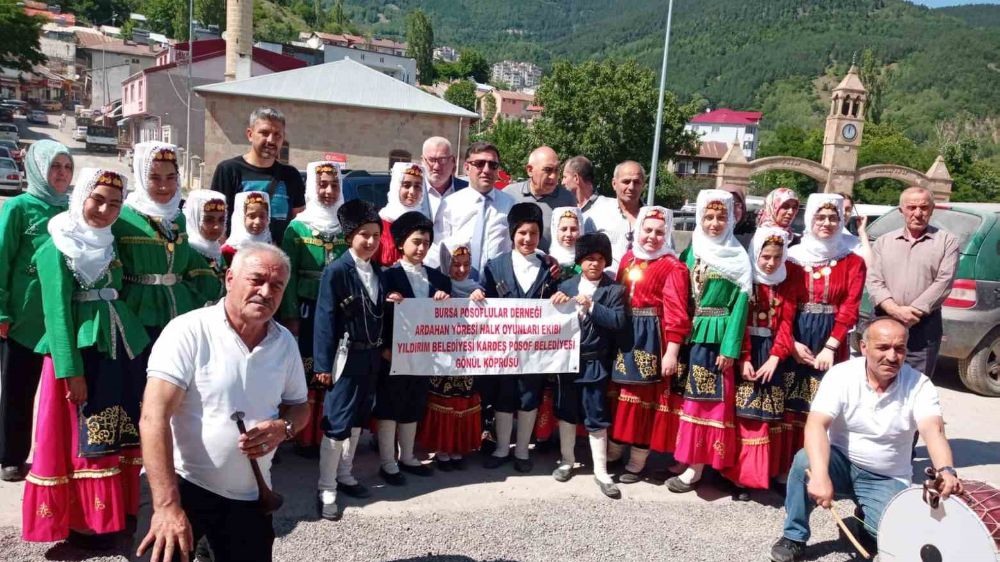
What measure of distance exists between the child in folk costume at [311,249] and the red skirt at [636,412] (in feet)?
6.91

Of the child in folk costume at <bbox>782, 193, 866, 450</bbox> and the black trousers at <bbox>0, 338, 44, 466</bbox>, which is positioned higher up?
the child in folk costume at <bbox>782, 193, 866, 450</bbox>

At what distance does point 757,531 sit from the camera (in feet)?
15.0

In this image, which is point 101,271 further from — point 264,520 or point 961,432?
point 961,432

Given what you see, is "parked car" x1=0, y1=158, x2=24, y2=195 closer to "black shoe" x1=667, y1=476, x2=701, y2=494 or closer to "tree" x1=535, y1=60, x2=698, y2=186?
"black shoe" x1=667, y1=476, x2=701, y2=494

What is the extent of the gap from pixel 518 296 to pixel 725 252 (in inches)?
58.8

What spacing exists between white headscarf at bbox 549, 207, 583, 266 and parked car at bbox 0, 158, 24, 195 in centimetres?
2423

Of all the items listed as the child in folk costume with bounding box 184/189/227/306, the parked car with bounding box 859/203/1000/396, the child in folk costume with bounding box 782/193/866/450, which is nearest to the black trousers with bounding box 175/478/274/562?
the child in folk costume with bounding box 184/189/227/306

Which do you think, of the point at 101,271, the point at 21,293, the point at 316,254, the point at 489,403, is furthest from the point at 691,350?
the point at 21,293

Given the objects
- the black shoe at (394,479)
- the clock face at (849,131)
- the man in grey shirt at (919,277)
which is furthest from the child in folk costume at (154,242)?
the clock face at (849,131)

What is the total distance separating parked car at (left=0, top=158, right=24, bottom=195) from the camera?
2317 cm

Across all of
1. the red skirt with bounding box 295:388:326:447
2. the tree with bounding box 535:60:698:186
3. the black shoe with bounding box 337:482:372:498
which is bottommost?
the black shoe with bounding box 337:482:372:498

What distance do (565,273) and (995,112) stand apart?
406 ft

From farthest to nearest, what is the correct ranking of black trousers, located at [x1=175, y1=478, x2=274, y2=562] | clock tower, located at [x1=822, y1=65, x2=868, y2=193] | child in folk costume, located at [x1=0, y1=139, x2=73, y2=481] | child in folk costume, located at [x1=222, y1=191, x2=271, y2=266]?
clock tower, located at [x1=822, y1=65, x2=868, y2=193] → child in folk costume, located at [x1=222, y1=191, x2=271, y2=266] → child in folk costume, located at [x1=0, y1=139, x2=73, y2=481] → black trousers, located at [x1=175, y1=478, x2=274, y2=562]

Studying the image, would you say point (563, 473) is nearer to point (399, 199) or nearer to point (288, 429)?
point (399, 199)
